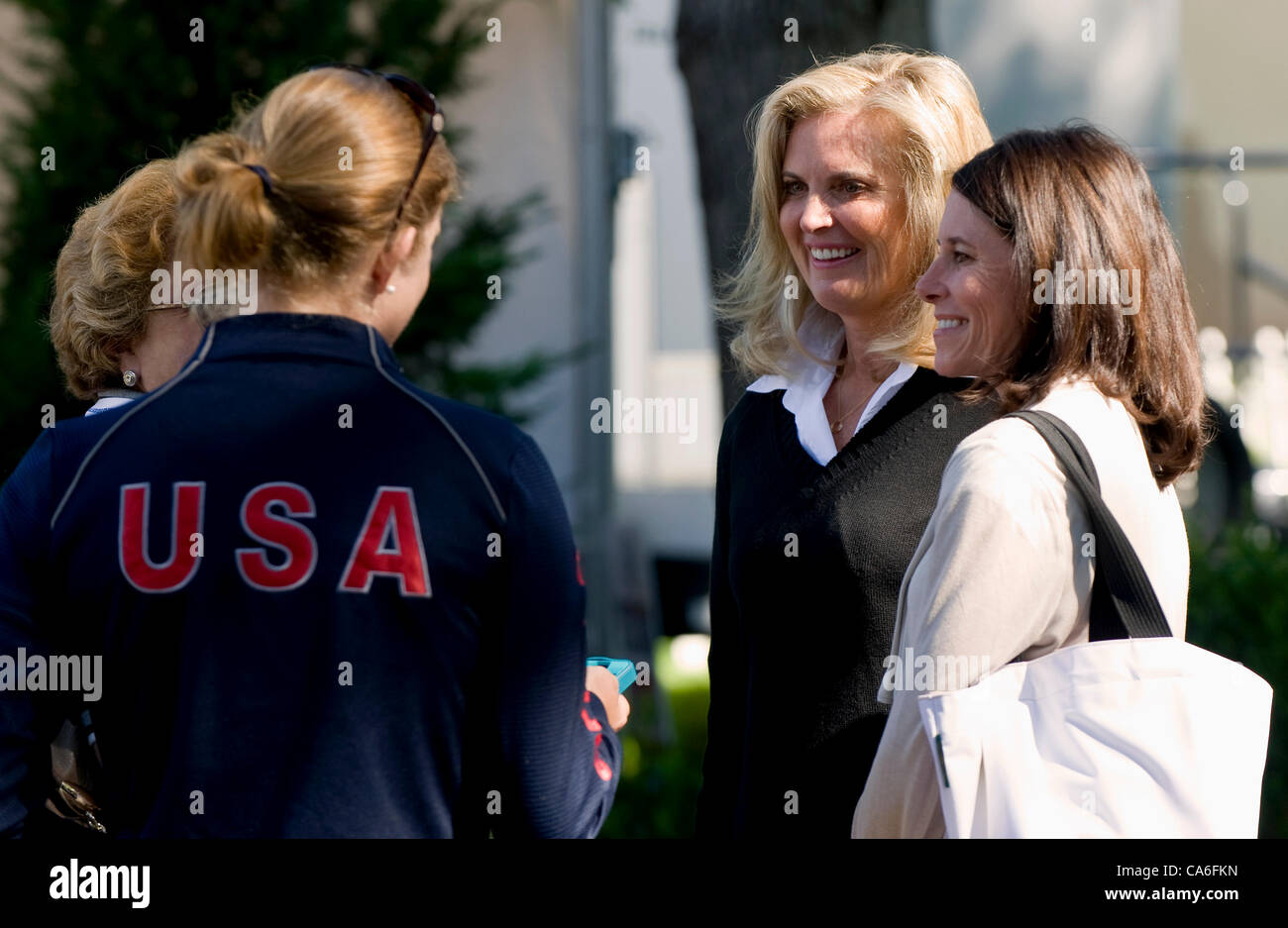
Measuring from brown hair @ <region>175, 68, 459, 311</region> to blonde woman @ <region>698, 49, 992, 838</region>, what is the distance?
0.94 meters

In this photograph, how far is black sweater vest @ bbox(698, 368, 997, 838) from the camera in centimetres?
215

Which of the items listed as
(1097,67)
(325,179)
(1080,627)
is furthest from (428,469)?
(1097,67)

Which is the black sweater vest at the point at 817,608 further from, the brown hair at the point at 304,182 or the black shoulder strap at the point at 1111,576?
the brown hair at the point at 304,182

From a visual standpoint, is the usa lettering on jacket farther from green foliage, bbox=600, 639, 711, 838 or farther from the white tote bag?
green foliage, bbox=600, 639, 711, 838

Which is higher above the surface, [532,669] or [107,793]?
[532,669]

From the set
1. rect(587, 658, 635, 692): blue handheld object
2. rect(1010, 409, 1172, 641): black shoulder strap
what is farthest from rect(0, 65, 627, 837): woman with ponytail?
rect(1010, 409, 1172, 641): black shoulder strap

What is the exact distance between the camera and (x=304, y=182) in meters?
1.54

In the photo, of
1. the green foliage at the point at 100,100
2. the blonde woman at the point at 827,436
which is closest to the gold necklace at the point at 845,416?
the blonde woman at the point at 827,436

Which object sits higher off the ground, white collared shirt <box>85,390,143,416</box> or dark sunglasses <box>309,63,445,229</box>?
dark sunglasses <box>309,63,445,229</box>

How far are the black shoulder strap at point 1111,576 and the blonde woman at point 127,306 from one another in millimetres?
1295

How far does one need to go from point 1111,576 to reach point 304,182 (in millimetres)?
1098

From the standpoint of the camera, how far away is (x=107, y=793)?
1.58 meters

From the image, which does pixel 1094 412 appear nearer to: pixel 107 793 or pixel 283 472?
pixel 283 472

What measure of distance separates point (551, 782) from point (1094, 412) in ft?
2.81
